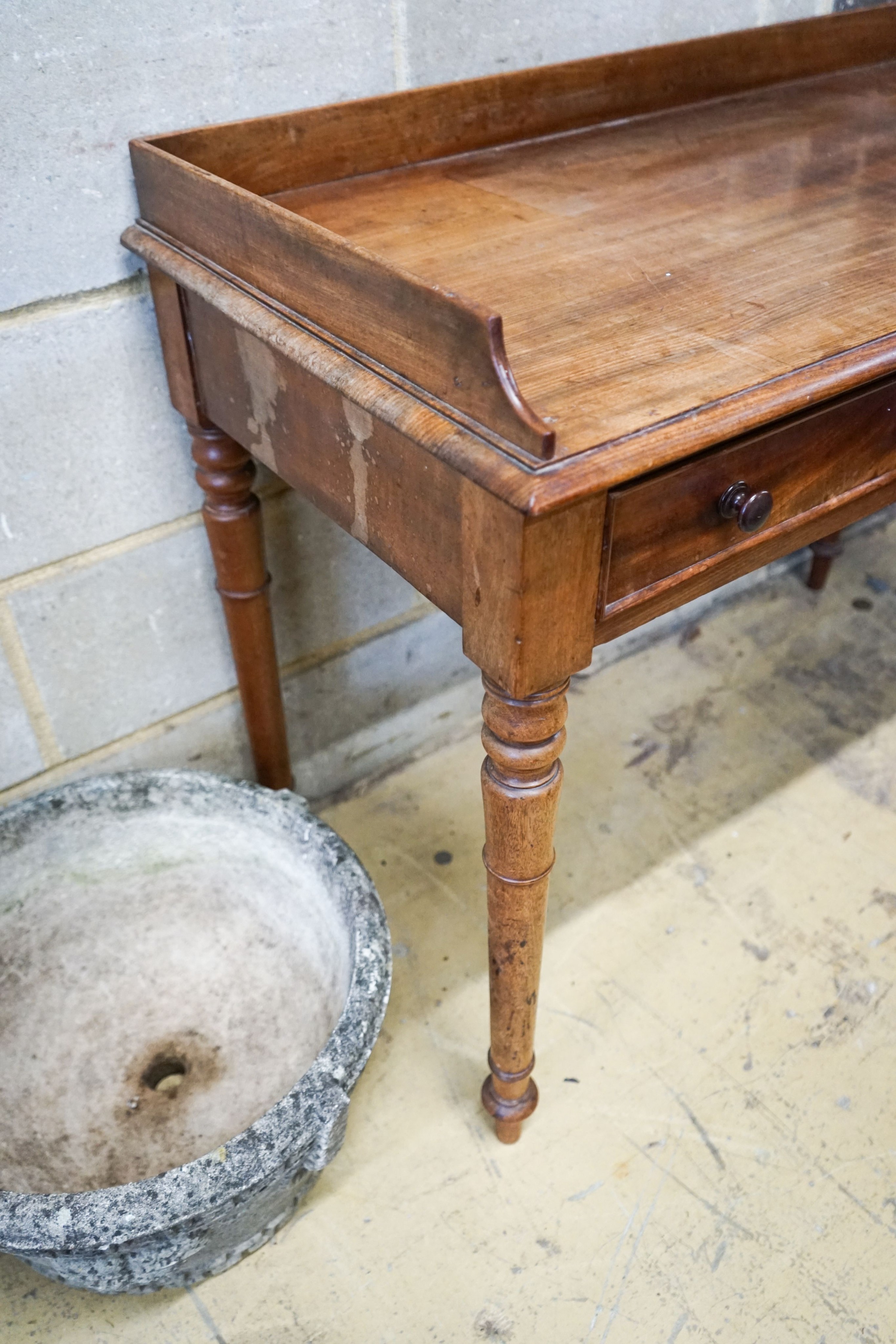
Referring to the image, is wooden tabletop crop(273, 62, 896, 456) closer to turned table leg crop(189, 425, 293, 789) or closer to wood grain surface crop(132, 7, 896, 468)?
wood grain surface crop(132, 7, 896, 468)

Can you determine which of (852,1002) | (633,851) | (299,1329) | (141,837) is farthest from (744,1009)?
(141,837)

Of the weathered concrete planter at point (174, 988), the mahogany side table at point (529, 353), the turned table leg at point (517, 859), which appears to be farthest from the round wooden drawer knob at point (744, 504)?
the weathered concrete planter at point (174, 988)

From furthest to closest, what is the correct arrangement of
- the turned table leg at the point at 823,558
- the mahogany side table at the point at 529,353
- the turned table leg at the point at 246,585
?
the turned table leg at the point at 823,558 < the turned table leg at the point at 246,585 < the mahogany side table at the point at 529,353

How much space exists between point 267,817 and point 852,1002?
713 millimetres

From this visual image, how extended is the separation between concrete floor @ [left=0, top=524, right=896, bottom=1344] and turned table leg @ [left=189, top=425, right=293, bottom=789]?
227 mm

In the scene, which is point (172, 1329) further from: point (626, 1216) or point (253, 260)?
point (253, 260)

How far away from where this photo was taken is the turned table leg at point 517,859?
2.52ft

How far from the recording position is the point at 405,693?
1510 mm

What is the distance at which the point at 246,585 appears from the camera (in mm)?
1146

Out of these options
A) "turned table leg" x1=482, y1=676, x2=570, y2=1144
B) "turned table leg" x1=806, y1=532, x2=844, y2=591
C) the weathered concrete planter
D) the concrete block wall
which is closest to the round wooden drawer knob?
"turned table leg" x1=482, y1=676, x2=570, y2=1144

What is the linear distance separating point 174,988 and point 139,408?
627 mm

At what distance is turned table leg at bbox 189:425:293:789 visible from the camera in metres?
1.06

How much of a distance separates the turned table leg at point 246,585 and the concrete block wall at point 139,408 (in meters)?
0.06

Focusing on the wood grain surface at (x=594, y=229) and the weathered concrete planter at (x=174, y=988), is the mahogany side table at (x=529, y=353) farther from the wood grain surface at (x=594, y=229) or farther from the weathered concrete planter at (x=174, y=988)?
the weathered concrete planter at (x=174, y=988)
